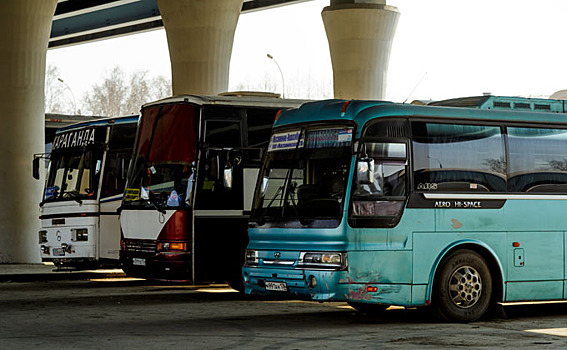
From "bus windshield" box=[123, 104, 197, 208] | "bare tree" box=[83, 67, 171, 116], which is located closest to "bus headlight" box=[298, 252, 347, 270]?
"bus windshield" box=[123, 104, 197, 208]

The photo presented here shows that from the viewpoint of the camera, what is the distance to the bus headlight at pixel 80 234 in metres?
21.3

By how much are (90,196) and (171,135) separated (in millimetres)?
4028

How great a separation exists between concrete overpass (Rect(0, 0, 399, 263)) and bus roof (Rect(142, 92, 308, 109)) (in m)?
9.31

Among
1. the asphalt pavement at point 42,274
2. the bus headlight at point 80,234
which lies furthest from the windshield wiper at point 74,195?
the asphalt pavement at point 42,274

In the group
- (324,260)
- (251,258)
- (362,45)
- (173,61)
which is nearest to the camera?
(324,260)

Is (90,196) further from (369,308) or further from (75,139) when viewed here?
(369,308)

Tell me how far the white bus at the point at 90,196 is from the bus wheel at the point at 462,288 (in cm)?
887

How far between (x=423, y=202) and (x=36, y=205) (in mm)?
15922

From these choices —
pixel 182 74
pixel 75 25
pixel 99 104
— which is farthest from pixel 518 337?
pixel 99 104

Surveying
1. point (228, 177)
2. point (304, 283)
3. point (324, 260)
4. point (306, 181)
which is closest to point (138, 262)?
point (228, 177)

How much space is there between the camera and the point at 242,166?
59.6 feet

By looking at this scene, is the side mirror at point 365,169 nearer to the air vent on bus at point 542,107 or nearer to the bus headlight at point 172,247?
the air vent on bus at point 542,107

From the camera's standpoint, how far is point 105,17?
51969 mm

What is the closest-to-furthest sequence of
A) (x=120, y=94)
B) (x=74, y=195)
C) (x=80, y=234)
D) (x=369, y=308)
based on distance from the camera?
(x=369, y=308)
(x=80, y=234)
(x=74, y=195)
(x=120, y=94)
